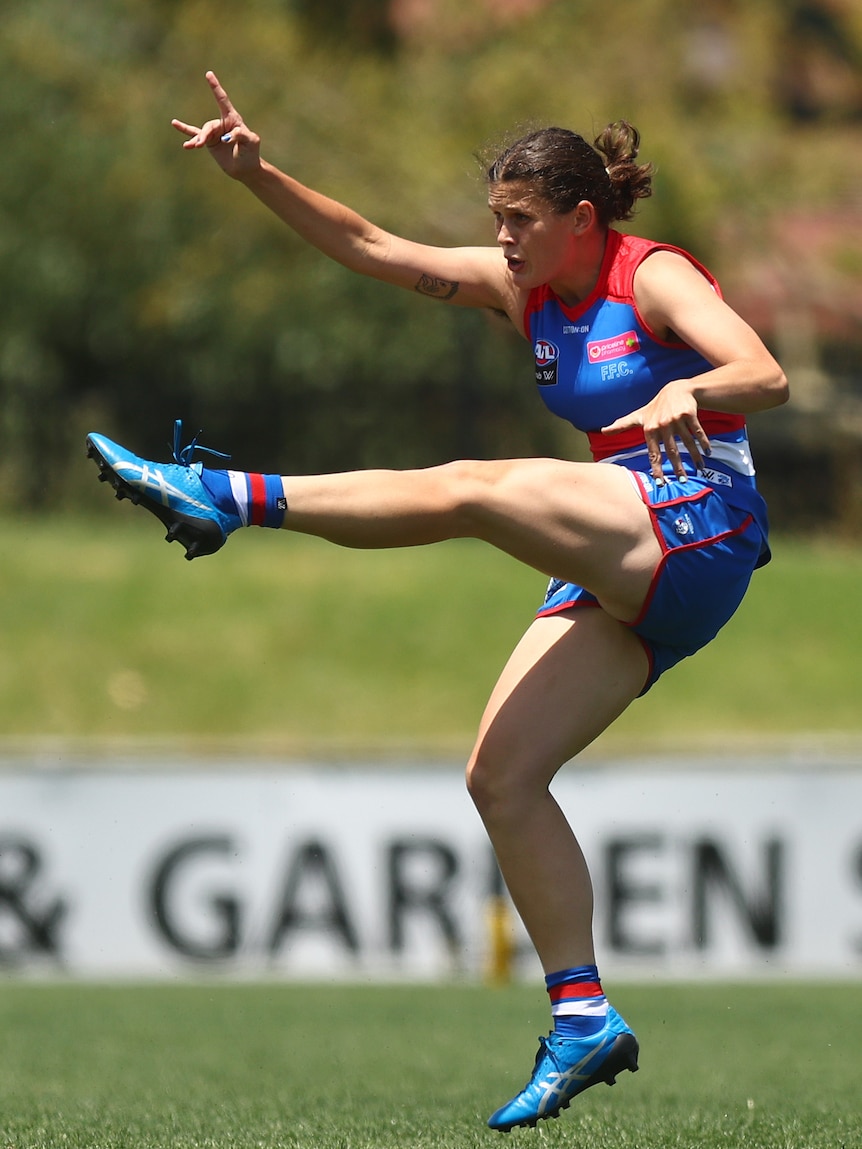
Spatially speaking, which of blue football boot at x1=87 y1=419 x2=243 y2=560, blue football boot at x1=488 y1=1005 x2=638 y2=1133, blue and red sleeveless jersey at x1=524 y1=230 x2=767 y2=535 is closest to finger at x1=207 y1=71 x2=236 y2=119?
blue and red sleeveless jersey at x1=524 y1=230 x2=767 y2=535

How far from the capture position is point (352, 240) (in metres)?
4.73

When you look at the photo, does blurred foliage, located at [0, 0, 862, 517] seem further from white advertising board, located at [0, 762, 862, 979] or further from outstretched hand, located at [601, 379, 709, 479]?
outstretched hand, located at [601, 379, 709, 479]

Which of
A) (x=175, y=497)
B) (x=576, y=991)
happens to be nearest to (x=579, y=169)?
(x=175, y=497)

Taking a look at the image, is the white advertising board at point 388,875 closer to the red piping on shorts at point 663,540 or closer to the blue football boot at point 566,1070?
the blue football boot at point 566,1070

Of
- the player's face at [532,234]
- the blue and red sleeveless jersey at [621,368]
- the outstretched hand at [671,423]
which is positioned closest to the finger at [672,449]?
the outstretched hand at [671,423]

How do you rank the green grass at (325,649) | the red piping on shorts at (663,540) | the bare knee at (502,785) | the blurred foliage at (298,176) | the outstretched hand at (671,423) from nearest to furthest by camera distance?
1. the outstretched hand at (671,423)
2. the red piping on shorts at (663,540)
3. the bare knee at (502,785)
4. the green grass at (325,649)
5. the blurred foliage at (298,176)

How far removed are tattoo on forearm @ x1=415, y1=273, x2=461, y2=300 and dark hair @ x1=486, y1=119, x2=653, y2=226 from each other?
1.39 feet

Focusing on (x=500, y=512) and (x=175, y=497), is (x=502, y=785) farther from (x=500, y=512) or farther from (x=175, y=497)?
(x=175, y=497)

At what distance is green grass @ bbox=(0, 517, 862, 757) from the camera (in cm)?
1502

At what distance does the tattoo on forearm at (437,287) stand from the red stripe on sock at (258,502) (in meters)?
1.09

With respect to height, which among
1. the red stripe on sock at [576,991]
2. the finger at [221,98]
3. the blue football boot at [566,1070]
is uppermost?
the finger at [221,98]

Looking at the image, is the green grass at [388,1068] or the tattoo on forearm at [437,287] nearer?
the green grass at [388,1068]

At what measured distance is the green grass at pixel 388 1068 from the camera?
163 inches

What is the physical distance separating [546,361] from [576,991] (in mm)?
1531
